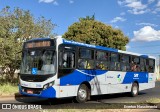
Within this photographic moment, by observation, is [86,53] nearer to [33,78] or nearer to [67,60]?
[67,60]

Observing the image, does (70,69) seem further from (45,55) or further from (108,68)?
(108,68)

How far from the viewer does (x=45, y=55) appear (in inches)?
633

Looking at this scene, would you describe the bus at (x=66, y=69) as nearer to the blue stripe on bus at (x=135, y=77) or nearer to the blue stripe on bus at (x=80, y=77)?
the blue stripe on bus at (x=80, y=77)

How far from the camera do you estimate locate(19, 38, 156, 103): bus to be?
51.4 ft

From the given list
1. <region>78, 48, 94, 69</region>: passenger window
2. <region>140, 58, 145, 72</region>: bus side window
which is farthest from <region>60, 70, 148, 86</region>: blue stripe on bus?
<region>140, 58, 145, 72</region>: bus side window

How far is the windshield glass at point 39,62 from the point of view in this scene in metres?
15.8

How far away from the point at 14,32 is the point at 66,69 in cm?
974

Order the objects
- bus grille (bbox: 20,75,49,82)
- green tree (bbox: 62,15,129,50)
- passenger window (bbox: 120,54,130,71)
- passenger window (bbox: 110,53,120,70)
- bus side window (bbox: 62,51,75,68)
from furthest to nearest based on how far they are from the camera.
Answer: green tree (bbox: 62,15,129,50) → passenger window (bbox: 120,54,130,71) → passenger window (bbox: 110,53,120,70) → bus side window (bbox: 62,51,75,68) → bus grille (bbox: 20,75,49,82)

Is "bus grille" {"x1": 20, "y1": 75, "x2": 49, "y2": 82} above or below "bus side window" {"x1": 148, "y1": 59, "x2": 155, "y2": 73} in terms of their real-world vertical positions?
below

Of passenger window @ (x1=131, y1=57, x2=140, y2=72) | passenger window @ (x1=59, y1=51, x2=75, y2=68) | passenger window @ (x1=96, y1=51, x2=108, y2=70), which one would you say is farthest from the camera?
passenger window @ (x1=131, y1=57, x2=140, y2=72)

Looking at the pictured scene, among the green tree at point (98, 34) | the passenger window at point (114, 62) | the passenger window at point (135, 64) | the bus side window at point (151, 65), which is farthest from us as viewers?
the green tree at point (98, 34)

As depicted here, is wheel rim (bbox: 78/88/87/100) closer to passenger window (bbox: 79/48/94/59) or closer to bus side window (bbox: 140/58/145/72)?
passenger window (bbox: 79/48/94/59)

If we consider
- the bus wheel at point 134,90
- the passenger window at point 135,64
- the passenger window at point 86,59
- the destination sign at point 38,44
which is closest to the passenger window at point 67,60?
the passenger window at point 86,59

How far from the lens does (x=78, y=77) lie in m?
17.1
